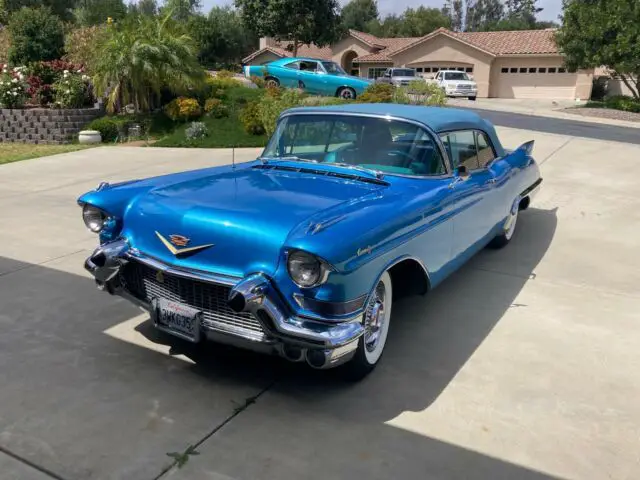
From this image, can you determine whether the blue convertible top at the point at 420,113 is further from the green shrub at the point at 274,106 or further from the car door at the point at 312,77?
the car door at the point at 312,77

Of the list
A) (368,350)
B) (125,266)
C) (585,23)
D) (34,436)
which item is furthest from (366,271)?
(585,23)

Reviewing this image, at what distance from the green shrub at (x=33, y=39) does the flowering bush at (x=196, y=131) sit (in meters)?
8.57

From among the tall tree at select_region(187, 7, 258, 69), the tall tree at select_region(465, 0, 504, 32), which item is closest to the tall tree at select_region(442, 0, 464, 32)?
the tall tree at select_region(465, 0, 504, 32)

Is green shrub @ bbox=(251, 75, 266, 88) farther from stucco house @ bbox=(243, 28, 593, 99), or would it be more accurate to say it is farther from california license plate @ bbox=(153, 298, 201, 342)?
stucco house @ bbox=(243, 28, 593, 99)

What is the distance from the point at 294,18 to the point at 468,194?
3342cm

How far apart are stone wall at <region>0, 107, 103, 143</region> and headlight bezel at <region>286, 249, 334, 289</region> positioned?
1409 cm

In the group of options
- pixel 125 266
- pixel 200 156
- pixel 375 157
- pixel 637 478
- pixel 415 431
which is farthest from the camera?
pixel 200 156

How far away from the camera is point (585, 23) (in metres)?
27.6

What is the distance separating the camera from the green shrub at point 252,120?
48.3 feet

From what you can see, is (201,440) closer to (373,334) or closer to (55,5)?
(373,334)

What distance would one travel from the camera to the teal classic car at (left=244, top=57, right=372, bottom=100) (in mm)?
19094

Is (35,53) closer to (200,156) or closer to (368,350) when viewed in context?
(200,156)

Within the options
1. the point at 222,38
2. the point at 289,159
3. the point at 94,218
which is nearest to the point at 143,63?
the point at 289,159

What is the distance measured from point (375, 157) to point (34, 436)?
9.06 ft
